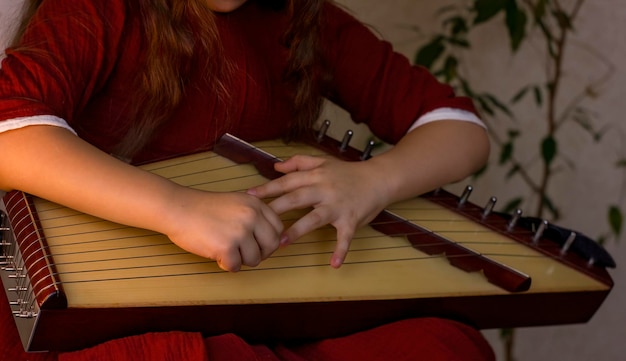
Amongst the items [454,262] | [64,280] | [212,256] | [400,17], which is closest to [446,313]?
[454,262]

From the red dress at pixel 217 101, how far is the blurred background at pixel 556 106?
0.49 metres

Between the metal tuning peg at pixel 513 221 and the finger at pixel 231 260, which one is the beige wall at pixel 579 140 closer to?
the metal tuning peg at pixel 513 221

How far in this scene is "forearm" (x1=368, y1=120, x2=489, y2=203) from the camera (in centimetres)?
113

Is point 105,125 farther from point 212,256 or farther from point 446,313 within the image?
point 446,313

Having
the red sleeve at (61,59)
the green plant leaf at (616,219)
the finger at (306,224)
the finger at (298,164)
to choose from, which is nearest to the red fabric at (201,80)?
the red sleeve at (61,59)

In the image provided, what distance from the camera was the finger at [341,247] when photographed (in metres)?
0.97

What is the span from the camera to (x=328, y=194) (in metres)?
1.04

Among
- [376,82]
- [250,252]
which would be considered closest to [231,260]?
[250,252]

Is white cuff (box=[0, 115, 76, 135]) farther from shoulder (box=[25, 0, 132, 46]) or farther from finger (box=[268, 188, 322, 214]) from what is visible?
finger (box=[268, 188, 322, 214])

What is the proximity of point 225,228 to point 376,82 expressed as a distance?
47 cm

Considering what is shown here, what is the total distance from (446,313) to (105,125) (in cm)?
48

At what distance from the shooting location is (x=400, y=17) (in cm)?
191

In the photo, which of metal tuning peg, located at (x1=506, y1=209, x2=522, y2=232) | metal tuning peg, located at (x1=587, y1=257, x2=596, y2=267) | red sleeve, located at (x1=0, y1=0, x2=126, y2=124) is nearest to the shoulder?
red sleeve, located at (x1=0, y1=0, x2=126, y2=124)

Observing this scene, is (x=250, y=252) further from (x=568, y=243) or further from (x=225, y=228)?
(x=568, y=243)
